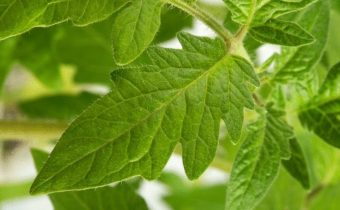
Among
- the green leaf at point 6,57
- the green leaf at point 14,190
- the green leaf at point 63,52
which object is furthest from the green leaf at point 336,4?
the green leaf at point 14,190

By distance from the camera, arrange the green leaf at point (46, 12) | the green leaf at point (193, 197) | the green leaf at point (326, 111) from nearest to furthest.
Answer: the green leaf at point (46, 12)
the green leaf at point (326, 111)
the green leaf at point (193, 197)

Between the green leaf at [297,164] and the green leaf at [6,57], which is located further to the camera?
the green leaf at [6,57]

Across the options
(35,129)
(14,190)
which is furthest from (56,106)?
(14,190)

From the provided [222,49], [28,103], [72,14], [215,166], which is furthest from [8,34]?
[28,103]

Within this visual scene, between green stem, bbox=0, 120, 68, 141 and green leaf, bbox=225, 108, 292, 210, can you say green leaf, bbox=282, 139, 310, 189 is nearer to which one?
green leaf, bbox=225, 108, 292, 210

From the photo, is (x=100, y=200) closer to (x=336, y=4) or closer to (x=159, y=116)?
(x=159, y=116)

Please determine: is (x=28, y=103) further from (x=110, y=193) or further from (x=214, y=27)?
(x=214, y=27)

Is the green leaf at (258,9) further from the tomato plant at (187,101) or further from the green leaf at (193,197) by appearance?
the green leaf at (193,197)
